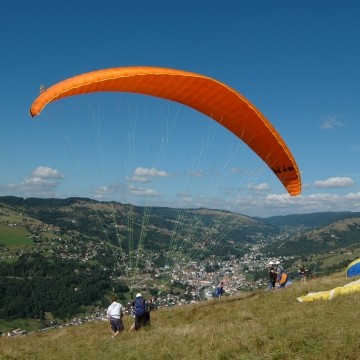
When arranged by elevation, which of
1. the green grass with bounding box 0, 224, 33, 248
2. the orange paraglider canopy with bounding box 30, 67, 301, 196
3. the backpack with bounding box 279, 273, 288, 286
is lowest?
the green grass with bounding box 0, 224, 33, 248

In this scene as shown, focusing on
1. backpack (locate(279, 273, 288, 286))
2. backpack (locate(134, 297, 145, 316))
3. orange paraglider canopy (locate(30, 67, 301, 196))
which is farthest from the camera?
backpack (locate(279, 273, 288, 286))

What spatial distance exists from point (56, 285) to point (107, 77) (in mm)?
131424

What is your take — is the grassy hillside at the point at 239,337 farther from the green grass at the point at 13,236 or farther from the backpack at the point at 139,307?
the green grass at the point at 13,236

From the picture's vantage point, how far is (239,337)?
31.6 ft

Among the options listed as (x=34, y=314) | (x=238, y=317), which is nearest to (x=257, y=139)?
(x=238, y=317)

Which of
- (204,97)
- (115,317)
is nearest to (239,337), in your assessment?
(115,317)

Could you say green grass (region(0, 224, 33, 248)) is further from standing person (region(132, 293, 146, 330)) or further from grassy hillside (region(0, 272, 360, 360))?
standing person (region(132, 293, 146, 330))

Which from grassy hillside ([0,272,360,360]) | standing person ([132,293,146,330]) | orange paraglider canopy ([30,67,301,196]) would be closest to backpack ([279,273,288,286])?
grassy hillside ([0,272,360,360])

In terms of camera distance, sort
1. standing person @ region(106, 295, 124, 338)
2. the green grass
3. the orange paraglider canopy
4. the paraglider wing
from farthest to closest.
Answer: the green grass, the paraglider wing, standing person @ region(106, 295, 124, 338), the orange paraglider canopy

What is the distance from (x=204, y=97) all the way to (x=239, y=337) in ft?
29.5

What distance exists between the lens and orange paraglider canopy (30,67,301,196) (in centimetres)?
1149

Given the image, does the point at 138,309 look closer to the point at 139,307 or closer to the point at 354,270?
the point at 139,307

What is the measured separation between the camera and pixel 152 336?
11648mm

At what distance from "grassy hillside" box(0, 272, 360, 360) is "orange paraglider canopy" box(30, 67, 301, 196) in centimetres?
543
